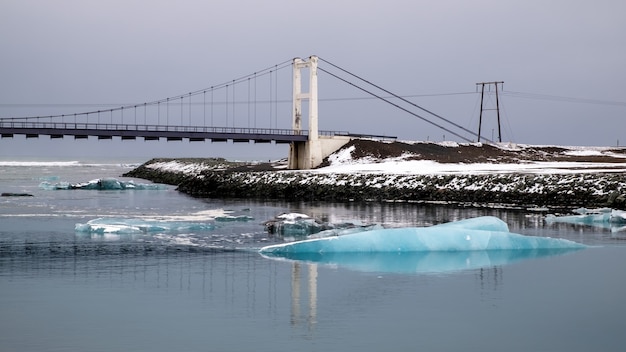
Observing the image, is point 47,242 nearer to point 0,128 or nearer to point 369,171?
point 369,171

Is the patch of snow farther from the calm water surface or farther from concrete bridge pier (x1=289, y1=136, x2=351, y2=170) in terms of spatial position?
the calm water surface

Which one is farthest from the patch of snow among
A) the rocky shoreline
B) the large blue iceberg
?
the large blue iceberg

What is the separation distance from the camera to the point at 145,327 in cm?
1307

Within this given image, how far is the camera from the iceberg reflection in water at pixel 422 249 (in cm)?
2056

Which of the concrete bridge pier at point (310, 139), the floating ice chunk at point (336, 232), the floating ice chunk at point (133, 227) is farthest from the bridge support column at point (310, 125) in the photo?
the floating ice chunk at point (336, 232)

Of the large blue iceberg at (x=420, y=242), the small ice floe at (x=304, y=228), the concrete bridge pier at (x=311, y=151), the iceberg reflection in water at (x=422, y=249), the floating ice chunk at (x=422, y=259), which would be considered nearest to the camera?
the floating ice chunk at (x=422, y=259)

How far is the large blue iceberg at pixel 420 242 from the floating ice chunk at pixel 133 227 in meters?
7.74

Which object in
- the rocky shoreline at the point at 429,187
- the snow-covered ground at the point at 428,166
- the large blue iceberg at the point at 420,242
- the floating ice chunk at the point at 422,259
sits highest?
A: the snow-covered ground at the point at 428,166

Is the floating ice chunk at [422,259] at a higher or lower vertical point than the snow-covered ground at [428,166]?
lower

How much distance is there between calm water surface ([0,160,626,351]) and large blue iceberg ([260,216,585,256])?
0.88 meters

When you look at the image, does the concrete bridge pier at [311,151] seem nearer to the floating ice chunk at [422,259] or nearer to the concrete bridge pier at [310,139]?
the concrete bridge pier at [310,139]

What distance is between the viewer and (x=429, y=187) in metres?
49.5

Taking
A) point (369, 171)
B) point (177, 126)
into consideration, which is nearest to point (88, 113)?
point (177, 126)

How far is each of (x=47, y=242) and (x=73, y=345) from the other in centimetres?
1416
